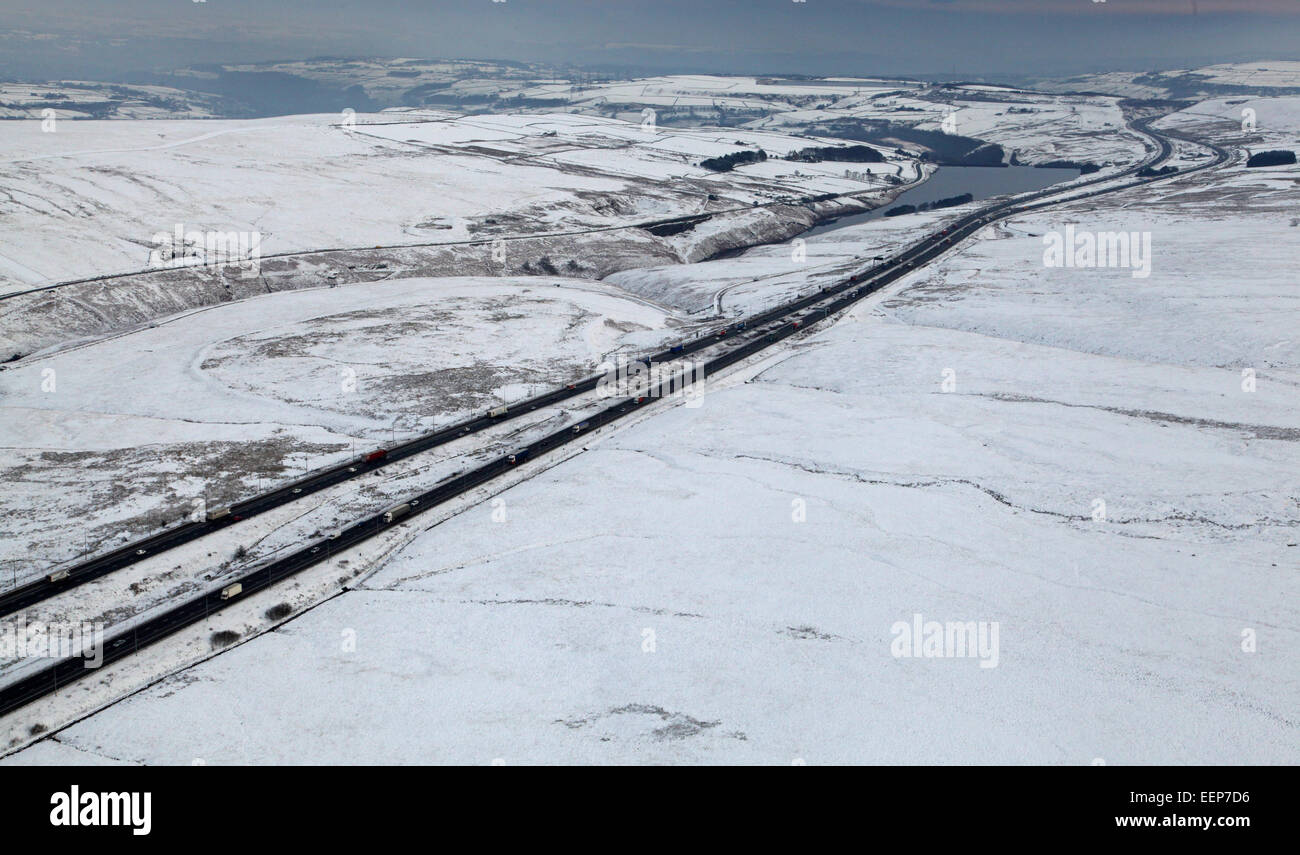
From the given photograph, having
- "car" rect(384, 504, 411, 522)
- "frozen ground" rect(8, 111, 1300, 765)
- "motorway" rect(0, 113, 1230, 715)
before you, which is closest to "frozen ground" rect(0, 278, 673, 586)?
"motorway" rect(0, 113, 1230, 715)

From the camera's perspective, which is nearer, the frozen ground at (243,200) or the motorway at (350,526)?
the motorway at (350,526)

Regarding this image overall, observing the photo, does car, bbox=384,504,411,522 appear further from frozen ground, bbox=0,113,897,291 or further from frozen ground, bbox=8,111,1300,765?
frozen ground, bbox=0,113,897,291

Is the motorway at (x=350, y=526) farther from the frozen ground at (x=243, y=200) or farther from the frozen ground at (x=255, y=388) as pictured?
the frozen ground at (x=243, y=200)

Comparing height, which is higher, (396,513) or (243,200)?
(243,200)

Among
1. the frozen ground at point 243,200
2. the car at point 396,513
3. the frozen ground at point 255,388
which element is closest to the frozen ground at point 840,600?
the car at point 396,513

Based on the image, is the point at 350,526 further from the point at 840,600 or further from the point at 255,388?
the point at 255,388

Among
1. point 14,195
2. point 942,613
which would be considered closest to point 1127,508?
point 942,613

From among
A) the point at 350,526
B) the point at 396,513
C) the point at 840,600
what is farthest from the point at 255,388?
the point at 840,600
